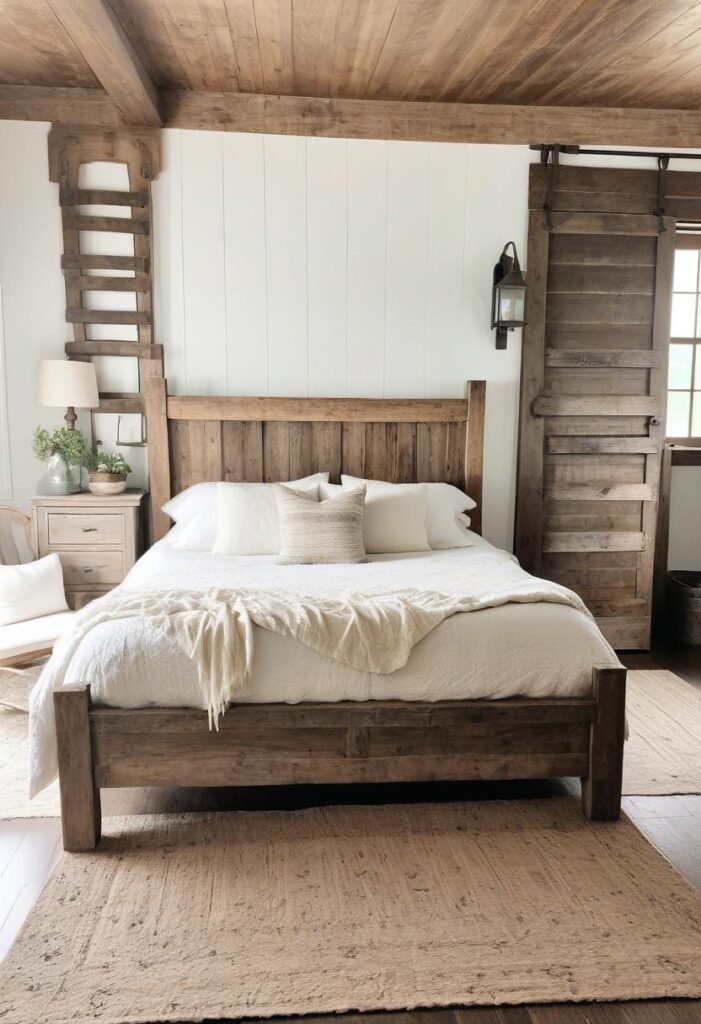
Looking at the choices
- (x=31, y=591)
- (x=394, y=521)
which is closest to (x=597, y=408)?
(x=394, y=521)

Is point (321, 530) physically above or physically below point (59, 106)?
below

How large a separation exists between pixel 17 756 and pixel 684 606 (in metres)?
3.57

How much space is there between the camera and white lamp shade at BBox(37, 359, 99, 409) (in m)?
3.90

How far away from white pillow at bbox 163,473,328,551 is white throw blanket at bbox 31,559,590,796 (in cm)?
115

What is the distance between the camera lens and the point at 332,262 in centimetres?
427

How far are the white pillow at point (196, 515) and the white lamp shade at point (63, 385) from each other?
26.8 inches

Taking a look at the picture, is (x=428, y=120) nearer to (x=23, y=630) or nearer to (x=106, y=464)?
(x=106, y=464)

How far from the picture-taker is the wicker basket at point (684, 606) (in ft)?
14.7

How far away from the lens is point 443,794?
270cm

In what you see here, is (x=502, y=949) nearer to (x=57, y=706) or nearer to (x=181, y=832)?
(x=181, y=832)

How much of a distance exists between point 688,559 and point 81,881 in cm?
392

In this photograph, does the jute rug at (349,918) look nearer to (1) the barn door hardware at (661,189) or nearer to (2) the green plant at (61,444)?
(2) the green plant at (61,444)

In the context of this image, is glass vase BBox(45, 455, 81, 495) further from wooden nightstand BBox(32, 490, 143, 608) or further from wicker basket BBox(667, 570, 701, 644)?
wicker basket BBox(667, 570, 701, 644)

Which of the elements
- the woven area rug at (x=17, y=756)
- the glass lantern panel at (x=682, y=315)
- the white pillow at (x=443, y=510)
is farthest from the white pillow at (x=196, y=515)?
the glass lantern panel at (x=682, y=315)
